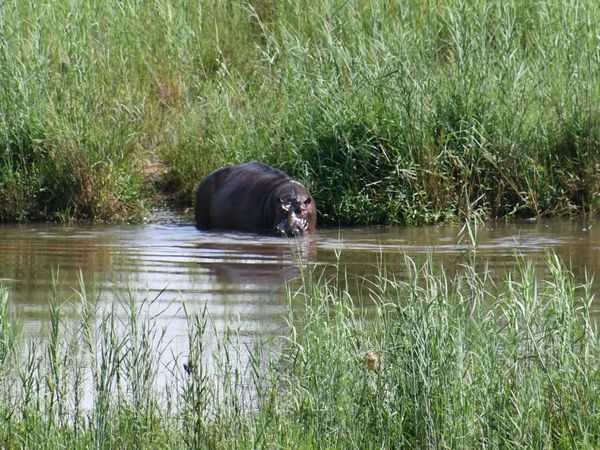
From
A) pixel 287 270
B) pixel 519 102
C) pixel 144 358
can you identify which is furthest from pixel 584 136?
pixel 144 358

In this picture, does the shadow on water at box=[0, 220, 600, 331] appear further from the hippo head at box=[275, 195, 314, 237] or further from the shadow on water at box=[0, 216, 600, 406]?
the hippo head at box=[275, 195, 314, 237]

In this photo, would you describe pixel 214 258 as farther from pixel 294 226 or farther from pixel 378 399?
pixel 378 399

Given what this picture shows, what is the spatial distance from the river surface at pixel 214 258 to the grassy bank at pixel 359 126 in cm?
40

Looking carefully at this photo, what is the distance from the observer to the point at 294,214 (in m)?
10.5

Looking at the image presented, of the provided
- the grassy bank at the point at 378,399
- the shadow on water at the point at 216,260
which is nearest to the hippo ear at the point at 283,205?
the shadow on water at the point at 216,260

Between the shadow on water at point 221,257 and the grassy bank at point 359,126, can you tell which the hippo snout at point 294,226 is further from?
the grassy bank at point 359,126

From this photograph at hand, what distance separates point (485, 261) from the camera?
8.73m

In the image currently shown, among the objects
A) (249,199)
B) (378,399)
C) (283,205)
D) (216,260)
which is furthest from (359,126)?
(378,399)

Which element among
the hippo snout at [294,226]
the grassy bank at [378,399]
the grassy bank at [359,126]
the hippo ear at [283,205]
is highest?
the grassy bank at [359,126]

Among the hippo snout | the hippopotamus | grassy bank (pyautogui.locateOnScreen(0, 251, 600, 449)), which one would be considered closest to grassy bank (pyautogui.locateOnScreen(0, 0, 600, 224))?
the hippopotamus

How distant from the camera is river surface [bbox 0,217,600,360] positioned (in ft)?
24.1

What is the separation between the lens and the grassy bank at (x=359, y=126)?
10.9 metres

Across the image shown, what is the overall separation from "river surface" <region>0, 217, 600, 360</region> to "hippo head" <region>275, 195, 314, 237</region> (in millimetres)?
141

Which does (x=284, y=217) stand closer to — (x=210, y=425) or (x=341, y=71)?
(x=341, y=71)
